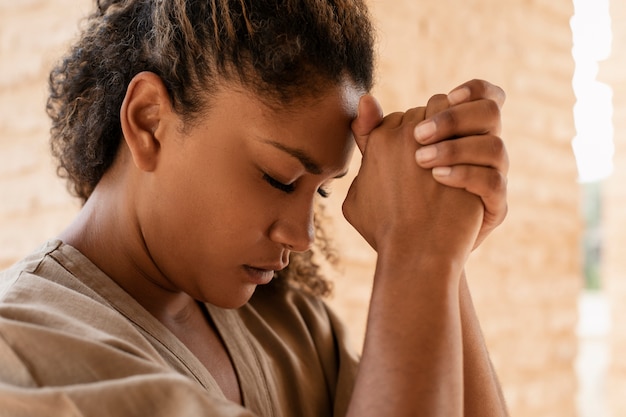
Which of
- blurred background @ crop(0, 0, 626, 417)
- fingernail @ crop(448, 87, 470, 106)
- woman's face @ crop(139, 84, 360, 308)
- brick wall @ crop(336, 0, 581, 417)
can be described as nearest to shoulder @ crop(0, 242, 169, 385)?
woman's face @ crop(139, 84, 360, 308)

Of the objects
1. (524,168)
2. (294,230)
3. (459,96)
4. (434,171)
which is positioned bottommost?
(294,230)

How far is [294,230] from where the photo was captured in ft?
3.48

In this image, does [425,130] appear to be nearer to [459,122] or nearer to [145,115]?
[459,122]

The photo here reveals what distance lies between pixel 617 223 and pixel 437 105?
3.04 metres

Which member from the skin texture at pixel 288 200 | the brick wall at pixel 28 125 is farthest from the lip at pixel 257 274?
the brick wall at pixel 28 125

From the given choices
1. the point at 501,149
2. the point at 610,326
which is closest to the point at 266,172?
the point at 501,149

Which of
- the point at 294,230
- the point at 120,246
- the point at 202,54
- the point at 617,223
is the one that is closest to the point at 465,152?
the point at 294,230

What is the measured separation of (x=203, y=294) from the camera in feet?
3.55

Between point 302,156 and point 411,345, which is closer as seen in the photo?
point 411,345

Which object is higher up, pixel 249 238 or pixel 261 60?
pixel 261 60

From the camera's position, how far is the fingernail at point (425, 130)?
100cm

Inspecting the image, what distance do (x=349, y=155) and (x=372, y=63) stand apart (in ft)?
0.48

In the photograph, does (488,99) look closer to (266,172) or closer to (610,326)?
(266,172)

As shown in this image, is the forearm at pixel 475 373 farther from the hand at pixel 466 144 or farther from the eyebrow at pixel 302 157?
the eyebrow at pixel 302 157
